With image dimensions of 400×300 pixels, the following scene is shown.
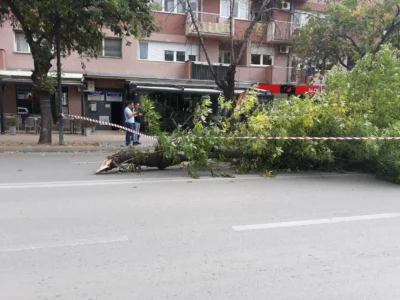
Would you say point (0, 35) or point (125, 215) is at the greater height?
point (0, 35)

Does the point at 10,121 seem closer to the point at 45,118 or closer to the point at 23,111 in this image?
the point at 23,111

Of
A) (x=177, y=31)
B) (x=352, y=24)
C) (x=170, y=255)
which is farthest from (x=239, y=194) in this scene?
(x=177, y=31)

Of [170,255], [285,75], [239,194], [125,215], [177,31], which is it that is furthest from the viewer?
[285,75]

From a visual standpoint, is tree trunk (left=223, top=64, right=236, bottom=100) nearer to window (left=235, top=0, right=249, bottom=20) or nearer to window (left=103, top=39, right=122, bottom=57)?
window (left=103, top=39, right=122, bottom=57)

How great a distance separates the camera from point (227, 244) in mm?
4262

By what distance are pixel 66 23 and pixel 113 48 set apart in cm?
901

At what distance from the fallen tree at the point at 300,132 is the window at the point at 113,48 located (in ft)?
48.0

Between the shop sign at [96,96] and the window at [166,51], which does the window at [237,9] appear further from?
the shop sign at [96,96]

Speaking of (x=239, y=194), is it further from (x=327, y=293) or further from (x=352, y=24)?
(x=352, y=24)

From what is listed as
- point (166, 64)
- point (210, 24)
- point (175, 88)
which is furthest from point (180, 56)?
point (175, 88)

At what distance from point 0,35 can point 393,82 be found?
2024cm

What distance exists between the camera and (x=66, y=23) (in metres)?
13.1

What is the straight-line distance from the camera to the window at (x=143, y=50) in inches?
890

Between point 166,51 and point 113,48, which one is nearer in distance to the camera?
point 113,48
